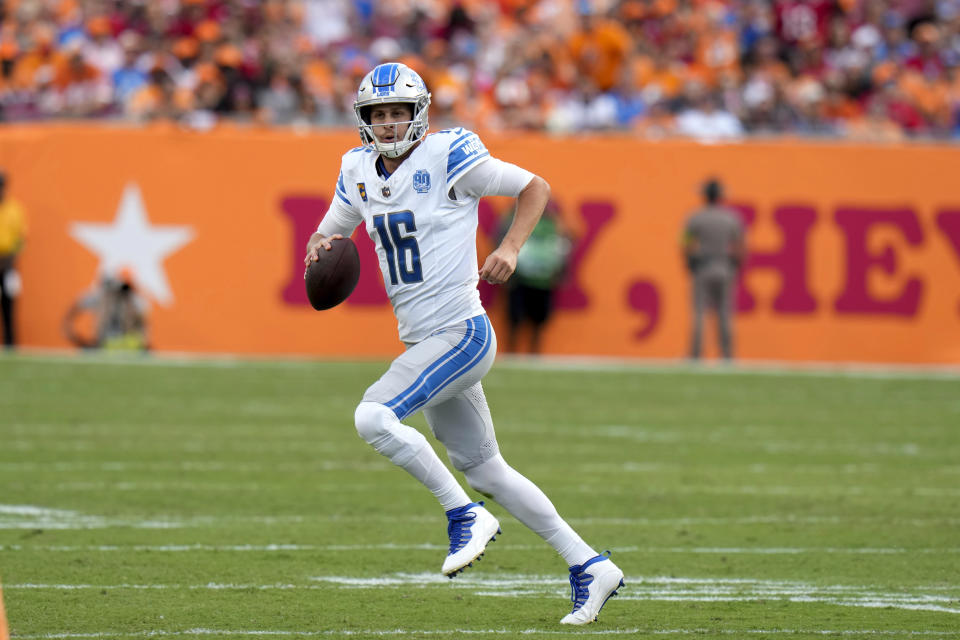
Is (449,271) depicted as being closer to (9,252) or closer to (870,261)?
(9,252)

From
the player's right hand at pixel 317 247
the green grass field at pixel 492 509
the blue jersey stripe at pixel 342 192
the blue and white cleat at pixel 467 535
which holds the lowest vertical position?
the green grass field at pixel 492 509

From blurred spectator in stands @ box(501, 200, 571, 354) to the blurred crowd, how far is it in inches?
51.4

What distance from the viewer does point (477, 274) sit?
539cm

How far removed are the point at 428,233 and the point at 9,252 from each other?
10328 mm

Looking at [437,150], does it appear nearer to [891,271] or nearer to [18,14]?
[891,271]

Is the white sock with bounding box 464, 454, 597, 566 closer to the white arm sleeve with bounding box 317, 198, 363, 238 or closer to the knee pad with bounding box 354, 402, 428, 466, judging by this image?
the knee pad with bounding box 354, 402, 428, 466

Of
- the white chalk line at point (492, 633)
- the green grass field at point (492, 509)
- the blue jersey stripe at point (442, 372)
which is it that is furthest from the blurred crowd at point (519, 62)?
the white chalk line at point (492, 633)

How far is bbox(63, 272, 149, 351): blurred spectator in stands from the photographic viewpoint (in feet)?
47.8

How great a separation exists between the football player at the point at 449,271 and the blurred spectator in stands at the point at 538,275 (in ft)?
31.4

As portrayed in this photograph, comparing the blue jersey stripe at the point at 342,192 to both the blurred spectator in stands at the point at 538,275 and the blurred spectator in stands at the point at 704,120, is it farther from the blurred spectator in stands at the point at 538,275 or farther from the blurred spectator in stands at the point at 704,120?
the blurred spectator in stands at the point at 704,120

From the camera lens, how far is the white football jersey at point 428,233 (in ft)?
17.5

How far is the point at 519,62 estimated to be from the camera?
1686 cm

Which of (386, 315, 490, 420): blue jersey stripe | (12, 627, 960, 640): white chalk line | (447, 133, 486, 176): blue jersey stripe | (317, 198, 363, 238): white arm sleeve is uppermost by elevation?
(447, 133, 486, 176): blue jersey stripe

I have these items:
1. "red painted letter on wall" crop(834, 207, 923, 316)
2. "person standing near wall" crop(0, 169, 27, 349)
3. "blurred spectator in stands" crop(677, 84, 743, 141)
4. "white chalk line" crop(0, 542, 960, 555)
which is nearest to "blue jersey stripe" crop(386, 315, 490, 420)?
"white chalk line" crop(0, 542, 960, 555)
